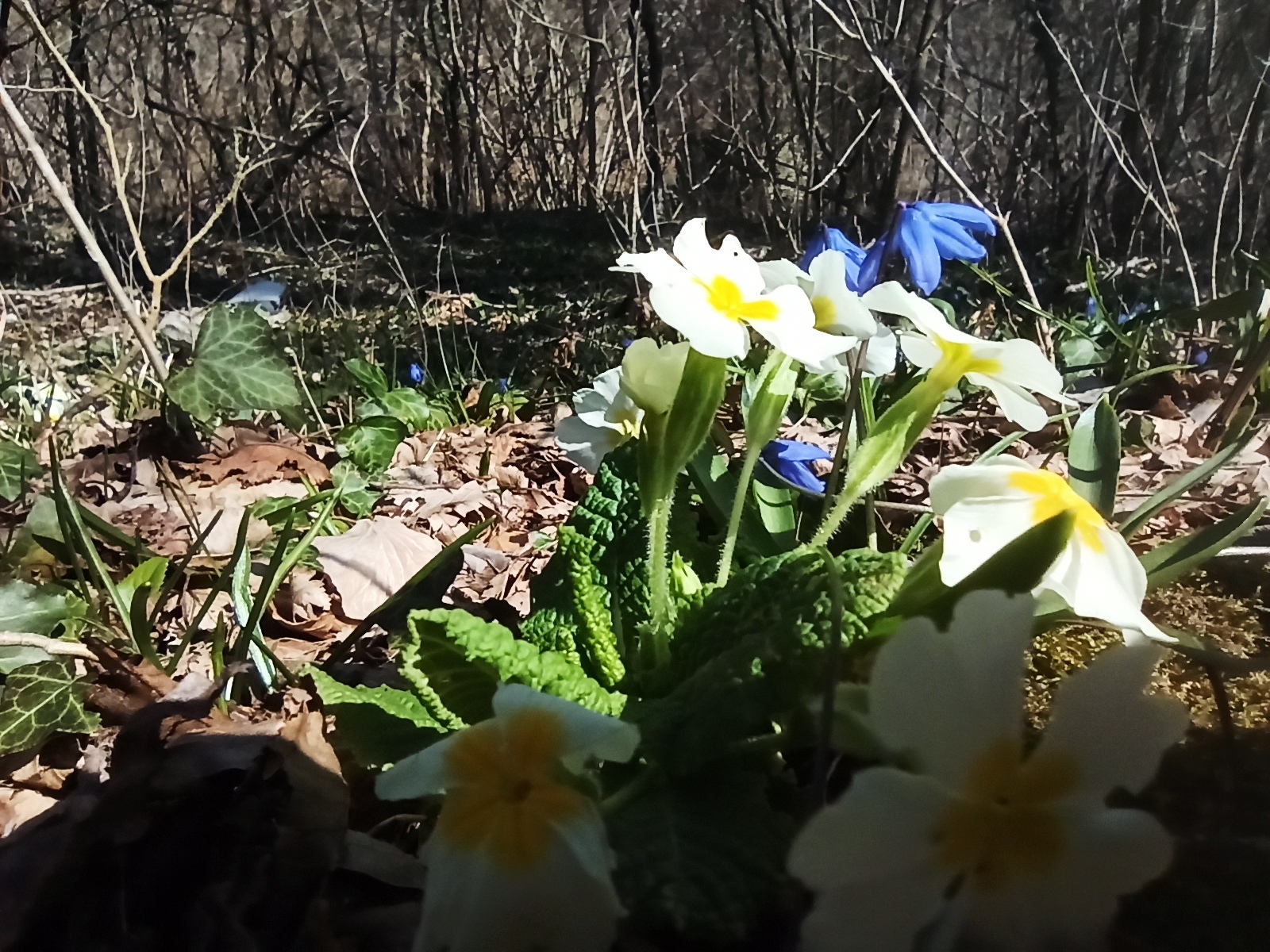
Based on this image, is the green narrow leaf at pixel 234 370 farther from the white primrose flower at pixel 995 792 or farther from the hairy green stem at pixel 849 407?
the white primrose flower at pixel 995 792

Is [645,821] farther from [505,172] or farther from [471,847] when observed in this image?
[505,172]

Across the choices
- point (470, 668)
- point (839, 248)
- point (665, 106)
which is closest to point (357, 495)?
point (839, 248)

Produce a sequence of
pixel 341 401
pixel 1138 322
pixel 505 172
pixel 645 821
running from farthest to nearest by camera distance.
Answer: pixel 505 172, pixel 341 401, pixel 1138 322, pixel 645 821

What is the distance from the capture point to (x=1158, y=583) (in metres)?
0.85

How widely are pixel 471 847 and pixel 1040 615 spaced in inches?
19.2

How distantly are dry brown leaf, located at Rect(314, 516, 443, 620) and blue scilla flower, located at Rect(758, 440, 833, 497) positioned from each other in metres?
0.54

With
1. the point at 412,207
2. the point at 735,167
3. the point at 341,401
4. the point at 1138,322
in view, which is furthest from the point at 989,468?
the point at 412,207

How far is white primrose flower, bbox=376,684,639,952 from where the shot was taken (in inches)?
21.7

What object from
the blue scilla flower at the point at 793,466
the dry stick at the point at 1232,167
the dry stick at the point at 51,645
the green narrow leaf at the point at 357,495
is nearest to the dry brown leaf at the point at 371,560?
the green narrow leaf at the point at 357,495

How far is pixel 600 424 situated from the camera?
108 cm

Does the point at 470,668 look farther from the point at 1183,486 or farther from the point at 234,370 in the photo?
the point at 234,370

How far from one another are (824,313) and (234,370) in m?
1.56

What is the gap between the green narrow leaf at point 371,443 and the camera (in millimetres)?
2043

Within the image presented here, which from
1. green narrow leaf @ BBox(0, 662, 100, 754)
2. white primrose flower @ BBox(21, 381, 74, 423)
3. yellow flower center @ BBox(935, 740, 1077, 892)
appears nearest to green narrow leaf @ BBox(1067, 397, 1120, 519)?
yellow flower center @ BBox(935, 740, 1077, 892)
